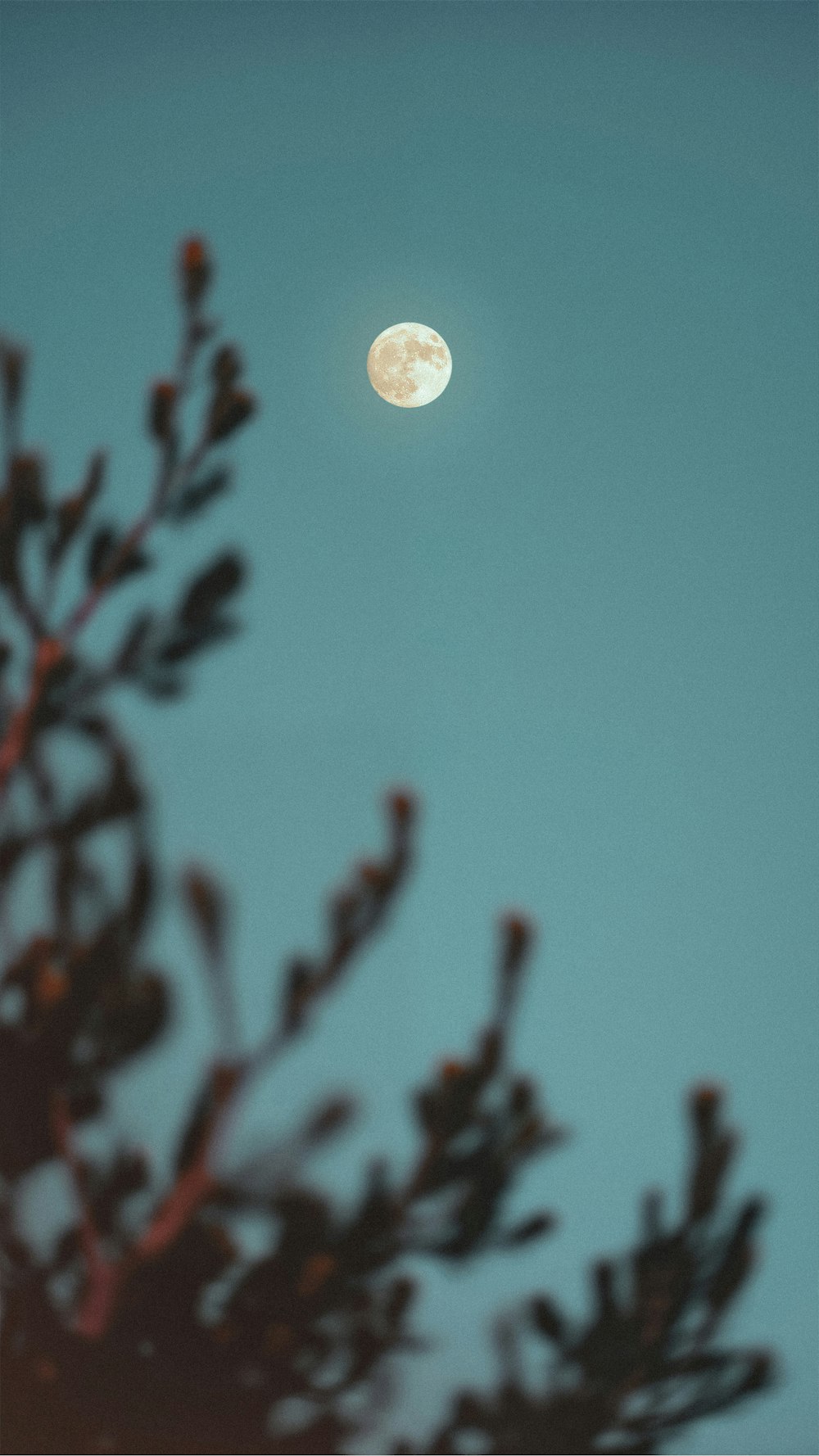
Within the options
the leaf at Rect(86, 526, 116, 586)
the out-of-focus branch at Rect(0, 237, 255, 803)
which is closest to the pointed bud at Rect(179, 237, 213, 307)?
the out-of-focus branch at Rect(0, 237, 255, 803)

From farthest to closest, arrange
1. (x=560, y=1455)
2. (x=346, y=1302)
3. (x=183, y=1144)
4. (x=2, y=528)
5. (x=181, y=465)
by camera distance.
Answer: (x=181, y=465), (x=2, y=528), (x=560, y=1455), (x=346, y=1302), (x=183, y=1144)

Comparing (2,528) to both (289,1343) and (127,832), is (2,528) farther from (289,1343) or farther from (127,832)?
(289,1343)

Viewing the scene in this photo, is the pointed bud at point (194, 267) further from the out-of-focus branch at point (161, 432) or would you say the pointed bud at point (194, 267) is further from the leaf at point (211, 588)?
the leaf at point (211, 588)

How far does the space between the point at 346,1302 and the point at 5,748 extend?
2.47 metres

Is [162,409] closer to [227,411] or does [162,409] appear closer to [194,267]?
[227,411]

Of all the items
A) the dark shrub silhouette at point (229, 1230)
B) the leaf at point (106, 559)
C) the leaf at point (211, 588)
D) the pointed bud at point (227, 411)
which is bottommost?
the dark shrub silhouette at point (229, 1230)

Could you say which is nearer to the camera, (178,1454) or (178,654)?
(178,1454)

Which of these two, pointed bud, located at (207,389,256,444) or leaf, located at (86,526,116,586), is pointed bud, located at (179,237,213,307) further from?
leaf, located at (86,526,116,586)

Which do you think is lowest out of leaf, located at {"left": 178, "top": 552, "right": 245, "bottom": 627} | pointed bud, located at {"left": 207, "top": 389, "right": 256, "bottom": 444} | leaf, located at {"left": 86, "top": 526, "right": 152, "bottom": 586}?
leaf, located at {"left": 178, "top": 552, "right": 245, "bottom": 627}

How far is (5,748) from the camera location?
4.34 meters

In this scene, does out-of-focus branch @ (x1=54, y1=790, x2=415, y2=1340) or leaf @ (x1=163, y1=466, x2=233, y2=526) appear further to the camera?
leaf @ (x1=163, y1=466, x2=233, y2=526)

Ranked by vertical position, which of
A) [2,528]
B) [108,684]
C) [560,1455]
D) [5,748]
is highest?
[2,528]

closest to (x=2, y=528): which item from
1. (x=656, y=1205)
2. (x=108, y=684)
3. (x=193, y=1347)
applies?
(x=108, y=684)

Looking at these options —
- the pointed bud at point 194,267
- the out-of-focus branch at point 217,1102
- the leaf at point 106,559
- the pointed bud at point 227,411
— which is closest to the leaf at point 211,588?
the leaf at point 106,559
